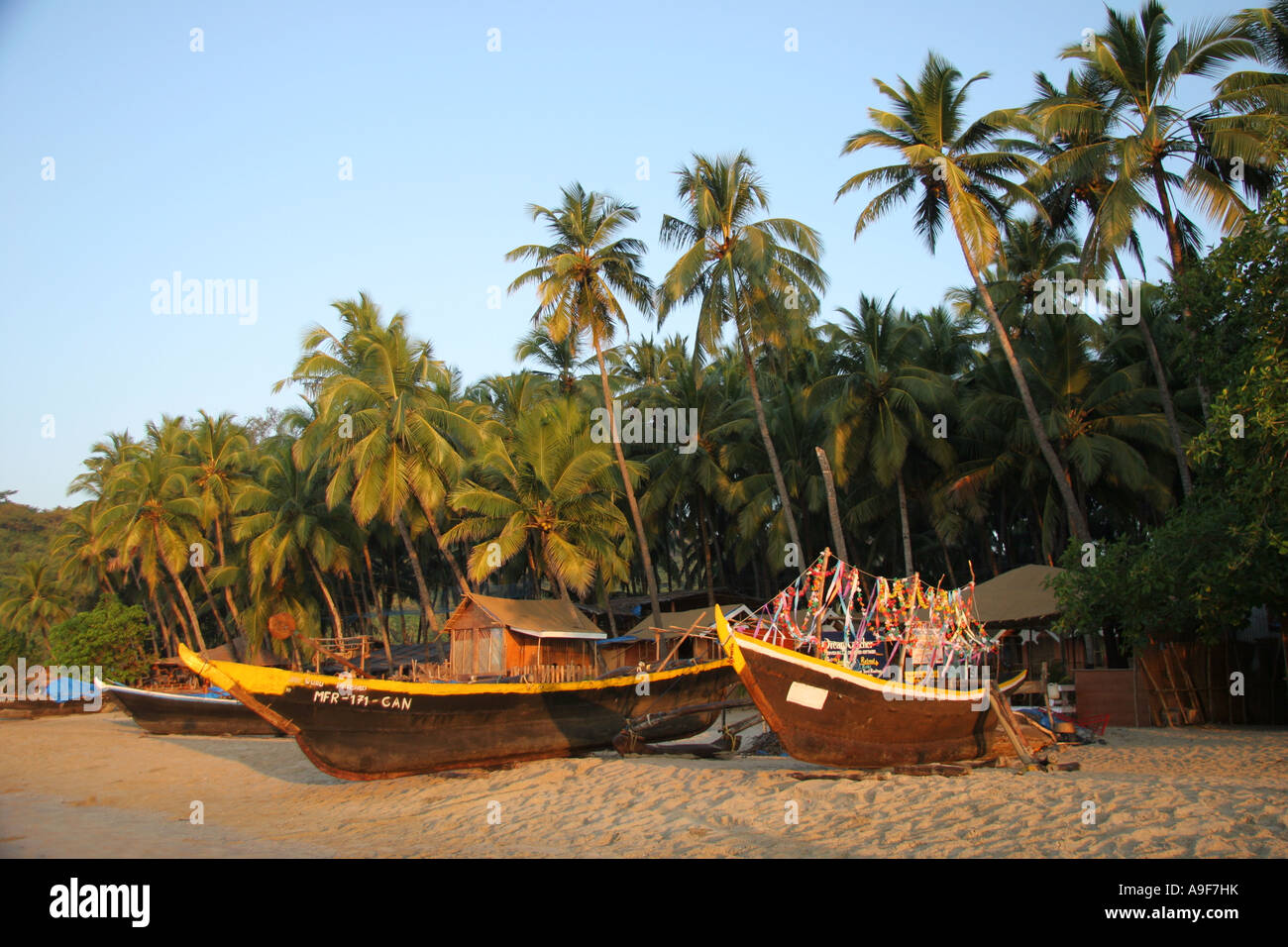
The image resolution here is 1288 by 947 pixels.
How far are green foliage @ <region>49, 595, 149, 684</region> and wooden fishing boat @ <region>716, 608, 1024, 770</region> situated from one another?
110 feet

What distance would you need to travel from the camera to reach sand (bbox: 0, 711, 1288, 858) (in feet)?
27.4

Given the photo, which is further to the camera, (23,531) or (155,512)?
(23,531)

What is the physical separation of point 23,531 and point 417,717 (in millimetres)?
63925

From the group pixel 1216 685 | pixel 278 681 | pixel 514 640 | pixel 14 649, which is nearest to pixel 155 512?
pixel 14 649

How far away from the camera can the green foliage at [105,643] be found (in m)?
36.3

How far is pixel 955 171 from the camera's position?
67.8ft

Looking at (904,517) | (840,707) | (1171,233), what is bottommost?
(840,707)

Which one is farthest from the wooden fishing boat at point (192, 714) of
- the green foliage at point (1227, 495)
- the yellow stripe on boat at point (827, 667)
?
the green foliage at point (1227, 495)

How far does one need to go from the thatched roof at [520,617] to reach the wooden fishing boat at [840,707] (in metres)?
13.2

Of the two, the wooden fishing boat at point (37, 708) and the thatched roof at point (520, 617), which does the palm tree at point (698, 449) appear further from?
the wooden fishing boat at point (37, 708)

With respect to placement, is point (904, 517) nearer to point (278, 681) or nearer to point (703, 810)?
point (703, 810)

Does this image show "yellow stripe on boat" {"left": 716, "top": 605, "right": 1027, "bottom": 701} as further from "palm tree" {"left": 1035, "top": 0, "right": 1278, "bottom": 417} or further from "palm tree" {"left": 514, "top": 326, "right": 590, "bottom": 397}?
"palm tree" {"left": 514, "top": 326, "right": 590, "bottom": 397}
